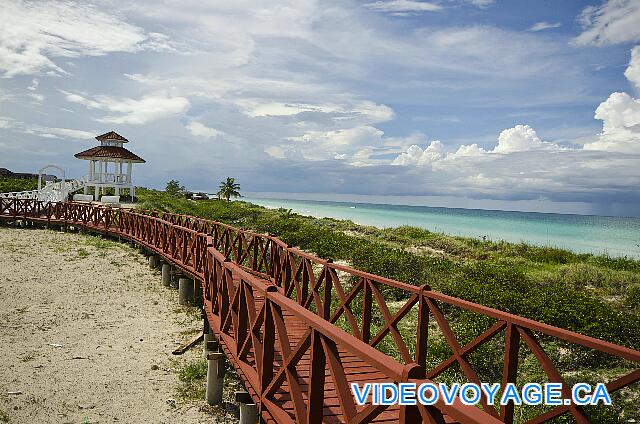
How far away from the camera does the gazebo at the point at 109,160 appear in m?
34.0

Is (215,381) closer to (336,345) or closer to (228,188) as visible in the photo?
(336,345)

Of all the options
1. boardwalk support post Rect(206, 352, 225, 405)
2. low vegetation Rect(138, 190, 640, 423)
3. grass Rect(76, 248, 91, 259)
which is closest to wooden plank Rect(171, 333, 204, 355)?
boardwalk support post Rect(206, 352, 225, 405)

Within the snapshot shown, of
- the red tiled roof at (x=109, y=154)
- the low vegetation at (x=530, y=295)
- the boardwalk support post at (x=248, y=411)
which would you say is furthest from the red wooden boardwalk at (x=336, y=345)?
the red tiled roof at (x=109, y=154)

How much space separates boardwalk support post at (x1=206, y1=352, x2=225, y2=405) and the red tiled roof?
30580 millimetres

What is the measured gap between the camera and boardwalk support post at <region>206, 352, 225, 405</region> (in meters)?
6.57

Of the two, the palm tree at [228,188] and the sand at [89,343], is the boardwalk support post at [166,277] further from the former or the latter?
the palm tree at [228,188]

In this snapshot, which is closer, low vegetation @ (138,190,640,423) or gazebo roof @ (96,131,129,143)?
low vegetation @ (138,190,640,423)

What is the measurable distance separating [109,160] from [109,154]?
3.42ft

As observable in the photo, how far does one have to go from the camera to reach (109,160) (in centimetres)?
3462

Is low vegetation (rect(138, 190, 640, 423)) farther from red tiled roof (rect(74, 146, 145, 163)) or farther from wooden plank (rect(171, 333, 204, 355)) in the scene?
red tiled roof (rect(74, 146, 145, 163))

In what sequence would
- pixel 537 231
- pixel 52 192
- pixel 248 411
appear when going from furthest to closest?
pixel 537 231, pixel 52 192, pixel 248 411

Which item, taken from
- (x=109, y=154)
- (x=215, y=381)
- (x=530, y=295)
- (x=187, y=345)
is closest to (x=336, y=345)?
(x=215, y=381)

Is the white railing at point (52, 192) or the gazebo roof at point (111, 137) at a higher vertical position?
the gazebo roof at point (111, 137)

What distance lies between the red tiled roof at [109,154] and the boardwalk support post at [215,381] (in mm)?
30580
